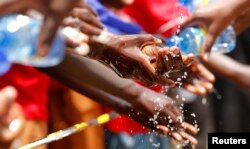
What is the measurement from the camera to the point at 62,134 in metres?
1.19

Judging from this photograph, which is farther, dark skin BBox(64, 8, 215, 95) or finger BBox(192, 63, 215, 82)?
finger BBox(192, 63, 215, 82)

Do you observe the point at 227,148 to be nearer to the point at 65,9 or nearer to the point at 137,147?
the point at 137,147

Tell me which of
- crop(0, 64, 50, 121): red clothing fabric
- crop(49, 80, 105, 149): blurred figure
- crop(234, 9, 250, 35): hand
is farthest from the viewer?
crop(234, 9, 250, 35): hand

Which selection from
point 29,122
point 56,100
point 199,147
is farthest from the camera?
point 199,147

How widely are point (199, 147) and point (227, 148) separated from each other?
168 mm

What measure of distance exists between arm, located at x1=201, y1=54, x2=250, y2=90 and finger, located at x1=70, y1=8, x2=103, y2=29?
289mm

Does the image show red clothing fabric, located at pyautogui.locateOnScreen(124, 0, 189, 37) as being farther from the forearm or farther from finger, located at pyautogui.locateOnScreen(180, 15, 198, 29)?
the forearm

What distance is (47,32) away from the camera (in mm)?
1071

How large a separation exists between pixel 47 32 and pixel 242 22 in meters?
0.47

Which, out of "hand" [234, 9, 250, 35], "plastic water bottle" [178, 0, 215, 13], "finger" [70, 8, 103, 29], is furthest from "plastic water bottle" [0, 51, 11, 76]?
"hand" [234, 9, 250, 35]

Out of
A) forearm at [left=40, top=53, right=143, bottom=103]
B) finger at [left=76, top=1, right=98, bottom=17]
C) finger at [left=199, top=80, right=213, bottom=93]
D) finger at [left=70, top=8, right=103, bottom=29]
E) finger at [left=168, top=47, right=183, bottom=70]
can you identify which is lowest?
finger at [left=168, top=47, right=183, bottom=70]

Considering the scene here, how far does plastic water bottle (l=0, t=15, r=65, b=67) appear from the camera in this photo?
109cm

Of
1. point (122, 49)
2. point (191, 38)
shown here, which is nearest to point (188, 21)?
point (191, 38)

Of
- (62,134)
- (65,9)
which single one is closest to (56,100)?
(62,134)
